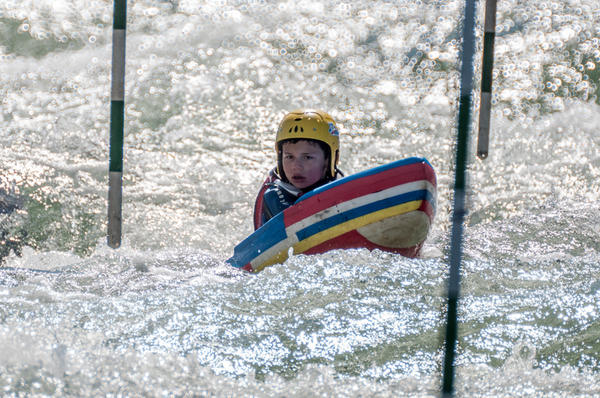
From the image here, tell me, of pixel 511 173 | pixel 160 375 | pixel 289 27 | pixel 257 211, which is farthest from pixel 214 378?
pixel 289 27

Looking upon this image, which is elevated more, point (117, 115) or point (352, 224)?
point (117, 115)

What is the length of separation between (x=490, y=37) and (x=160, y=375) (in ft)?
9.03

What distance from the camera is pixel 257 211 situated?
4.23 meters

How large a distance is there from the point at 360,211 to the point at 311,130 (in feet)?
2.61

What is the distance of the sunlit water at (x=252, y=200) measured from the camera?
2176 mm

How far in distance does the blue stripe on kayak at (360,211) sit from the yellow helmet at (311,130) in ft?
2.39

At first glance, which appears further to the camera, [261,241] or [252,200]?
[252,200]

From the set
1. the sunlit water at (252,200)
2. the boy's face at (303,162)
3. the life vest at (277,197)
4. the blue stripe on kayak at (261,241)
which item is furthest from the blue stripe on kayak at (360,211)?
the boy's face at (303,162)

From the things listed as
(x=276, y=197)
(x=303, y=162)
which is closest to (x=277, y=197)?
(x=276, y=197)

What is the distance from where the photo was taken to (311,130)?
4.14m

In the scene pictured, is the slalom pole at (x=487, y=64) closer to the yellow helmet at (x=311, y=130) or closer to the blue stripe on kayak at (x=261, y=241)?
the yellow helmet at (x=311, y=130)

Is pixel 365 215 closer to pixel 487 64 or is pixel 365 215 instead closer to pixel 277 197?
pixel 277 197

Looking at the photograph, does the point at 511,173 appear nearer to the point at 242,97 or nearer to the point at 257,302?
the point at 242,97

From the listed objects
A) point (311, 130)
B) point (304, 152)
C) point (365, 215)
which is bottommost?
point (365, 215)
